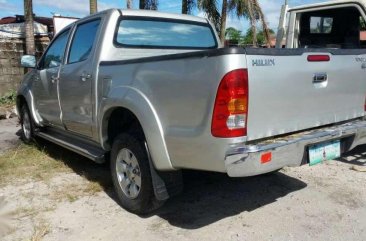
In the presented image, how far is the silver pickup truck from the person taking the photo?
316cm

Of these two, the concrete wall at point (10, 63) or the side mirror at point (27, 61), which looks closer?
the side mirror at point (27, 61)

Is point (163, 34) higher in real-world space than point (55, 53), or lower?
higher

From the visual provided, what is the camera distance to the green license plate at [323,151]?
3.66m

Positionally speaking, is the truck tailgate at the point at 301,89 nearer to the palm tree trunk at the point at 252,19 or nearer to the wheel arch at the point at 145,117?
the wheel arch at the point at 145,117

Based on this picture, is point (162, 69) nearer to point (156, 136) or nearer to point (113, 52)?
point (156, 136)

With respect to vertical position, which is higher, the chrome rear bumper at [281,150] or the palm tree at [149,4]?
the palm tree at [149,4]

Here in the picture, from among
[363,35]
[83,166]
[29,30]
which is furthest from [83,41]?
[29,30]

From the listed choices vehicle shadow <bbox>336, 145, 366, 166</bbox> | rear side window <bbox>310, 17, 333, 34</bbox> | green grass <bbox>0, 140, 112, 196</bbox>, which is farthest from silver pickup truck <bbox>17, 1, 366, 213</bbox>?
rear side window <bbox>310, 17, 333, 34</bbox>

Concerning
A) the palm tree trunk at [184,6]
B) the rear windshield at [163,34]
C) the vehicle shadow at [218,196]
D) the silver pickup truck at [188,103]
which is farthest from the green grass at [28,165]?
the palm tree trunk at [184,6]

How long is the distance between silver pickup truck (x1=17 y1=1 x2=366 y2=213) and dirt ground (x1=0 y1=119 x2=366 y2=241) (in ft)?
1.00

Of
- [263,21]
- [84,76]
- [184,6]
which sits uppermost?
[184,6]

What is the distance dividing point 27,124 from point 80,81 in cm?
263

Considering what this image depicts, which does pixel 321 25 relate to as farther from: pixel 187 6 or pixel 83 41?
pixel 187 6

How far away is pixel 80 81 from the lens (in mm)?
4785
